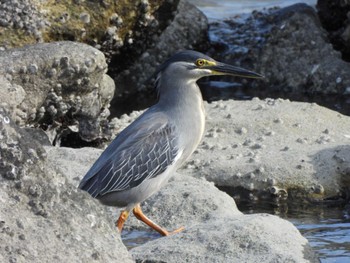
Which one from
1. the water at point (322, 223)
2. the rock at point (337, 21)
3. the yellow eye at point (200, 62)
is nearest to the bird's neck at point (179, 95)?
the yellow eye at point (200, 62)

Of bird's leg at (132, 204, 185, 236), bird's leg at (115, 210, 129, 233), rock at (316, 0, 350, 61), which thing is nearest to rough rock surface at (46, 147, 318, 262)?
bird's leg at (132, 204, 185, 236)

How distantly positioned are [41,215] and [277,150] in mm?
4304

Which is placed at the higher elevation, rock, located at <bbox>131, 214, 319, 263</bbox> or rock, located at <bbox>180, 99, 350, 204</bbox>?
rock, located at <bbox>131, 214, 319, 263</bbox>

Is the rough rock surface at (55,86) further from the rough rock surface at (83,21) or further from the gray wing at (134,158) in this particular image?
the gray wing at (134,158)

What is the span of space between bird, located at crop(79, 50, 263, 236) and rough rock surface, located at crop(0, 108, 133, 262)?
1.97 meters

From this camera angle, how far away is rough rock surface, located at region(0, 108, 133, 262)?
4.72 m

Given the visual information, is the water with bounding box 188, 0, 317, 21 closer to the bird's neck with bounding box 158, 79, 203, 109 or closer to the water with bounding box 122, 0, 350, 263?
the water with bounding box 122, 0, 350, 263

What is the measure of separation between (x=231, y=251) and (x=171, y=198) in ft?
5.45

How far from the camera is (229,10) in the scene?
1603cm

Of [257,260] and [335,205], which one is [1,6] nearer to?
[335,205]

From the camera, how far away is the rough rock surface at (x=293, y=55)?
11.9 meters

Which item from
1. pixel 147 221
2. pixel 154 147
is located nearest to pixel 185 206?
pixel 147 221

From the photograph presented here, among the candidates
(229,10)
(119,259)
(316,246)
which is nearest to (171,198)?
(316,246)

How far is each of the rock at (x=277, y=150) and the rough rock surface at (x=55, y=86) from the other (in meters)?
1.13
